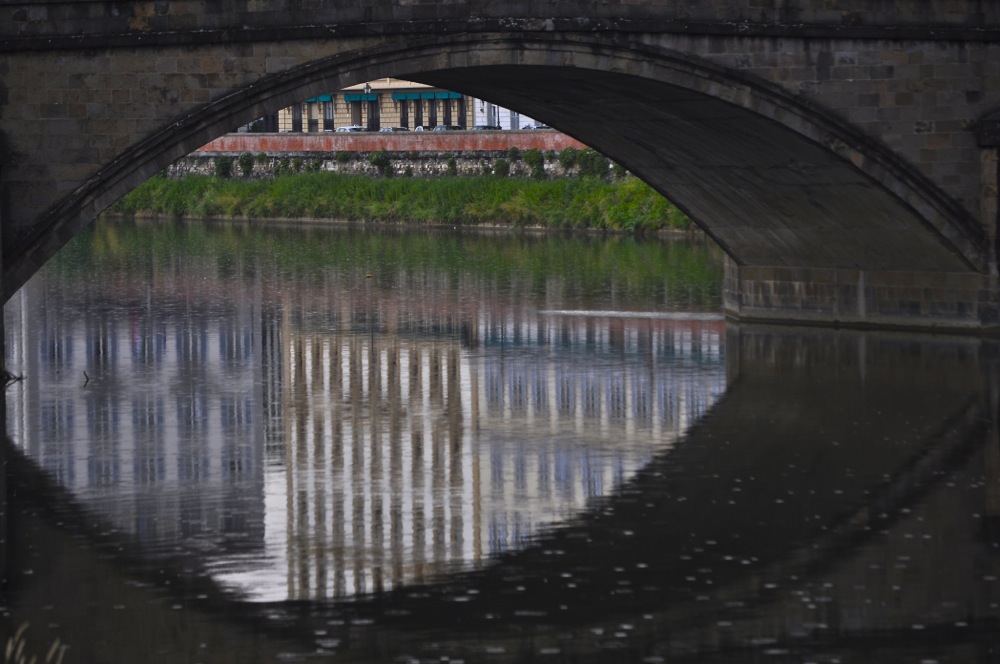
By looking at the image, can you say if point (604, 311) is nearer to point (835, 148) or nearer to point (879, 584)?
point (835, 148)

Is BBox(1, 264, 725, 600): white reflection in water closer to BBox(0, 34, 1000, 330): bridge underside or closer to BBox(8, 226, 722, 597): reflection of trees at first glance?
BBox(8, 226, 722, 597): reflection of trees

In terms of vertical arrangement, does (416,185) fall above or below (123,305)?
above

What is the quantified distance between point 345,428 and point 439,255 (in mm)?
19900

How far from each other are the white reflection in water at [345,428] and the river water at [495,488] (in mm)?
41

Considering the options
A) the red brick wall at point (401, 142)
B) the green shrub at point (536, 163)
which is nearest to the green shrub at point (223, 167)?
the red brick wall at point (401, 142)

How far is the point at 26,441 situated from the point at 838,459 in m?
6.40

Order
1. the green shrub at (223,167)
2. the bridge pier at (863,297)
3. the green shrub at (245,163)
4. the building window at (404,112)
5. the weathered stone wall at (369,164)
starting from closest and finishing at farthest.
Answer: the bridge pier at (863,297) → the weathered stone wall at (369,164) → the green shrub at (245,163) → the green shrub at (223,167) → the building window at (404,112)

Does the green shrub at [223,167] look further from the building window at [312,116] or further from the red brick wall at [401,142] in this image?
the building window at [312,116]

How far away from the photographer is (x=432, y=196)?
4650 centimetres

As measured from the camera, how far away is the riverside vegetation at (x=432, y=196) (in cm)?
4222

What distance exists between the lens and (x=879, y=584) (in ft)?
35.2

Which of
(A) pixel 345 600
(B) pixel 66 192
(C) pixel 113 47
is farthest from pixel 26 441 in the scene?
(A) pixel 345 600

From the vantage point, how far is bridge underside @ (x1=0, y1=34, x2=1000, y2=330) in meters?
17.2

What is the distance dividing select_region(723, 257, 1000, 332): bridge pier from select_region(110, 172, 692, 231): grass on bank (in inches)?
678
